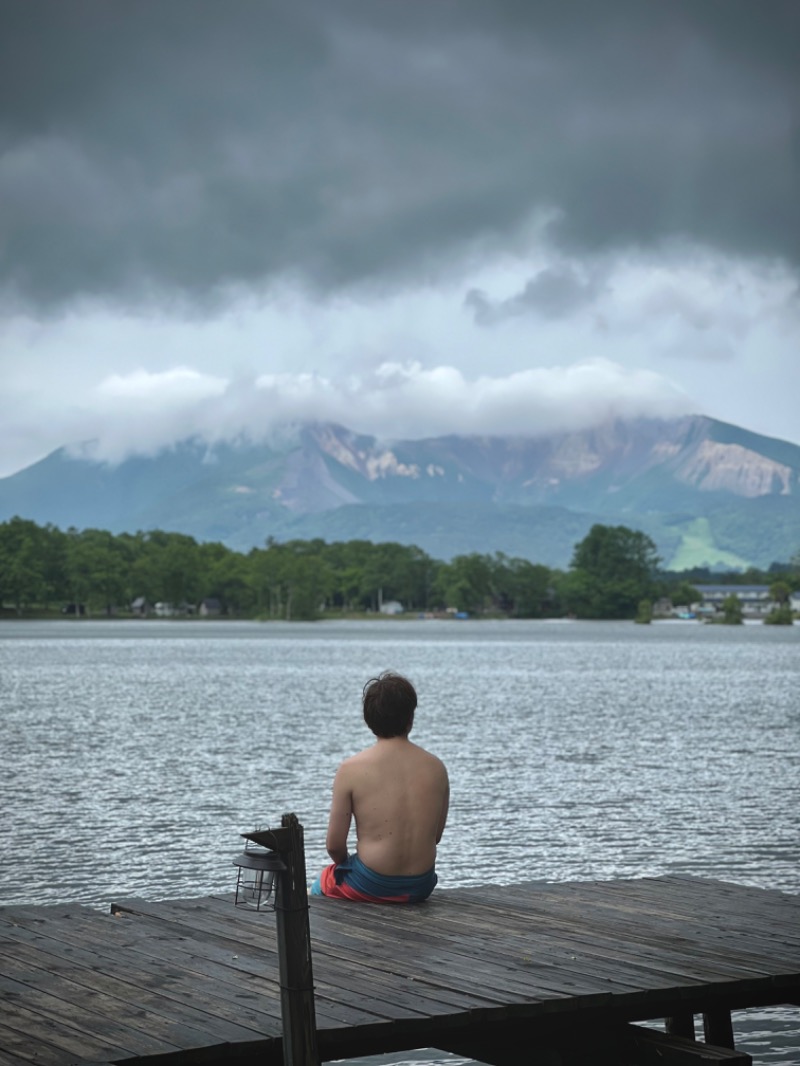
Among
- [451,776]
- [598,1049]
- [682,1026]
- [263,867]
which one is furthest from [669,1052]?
[451,776]

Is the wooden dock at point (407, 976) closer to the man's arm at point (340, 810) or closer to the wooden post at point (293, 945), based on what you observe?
the wooden post at point (293, 945)

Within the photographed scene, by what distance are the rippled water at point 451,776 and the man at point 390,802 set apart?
12.2 ft

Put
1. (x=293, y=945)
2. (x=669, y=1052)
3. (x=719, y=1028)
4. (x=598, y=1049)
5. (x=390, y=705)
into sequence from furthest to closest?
1. (x=390, y=705)
2. (x=719, y=1028)
3. (x=598, y=1049)
4. (x=669, y=1052)
5. (x=293, y=945)

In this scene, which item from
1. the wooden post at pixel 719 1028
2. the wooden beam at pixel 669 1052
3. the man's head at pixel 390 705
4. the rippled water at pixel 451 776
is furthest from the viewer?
the rippled water at pixel 451 776

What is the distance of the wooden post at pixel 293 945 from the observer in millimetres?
6441

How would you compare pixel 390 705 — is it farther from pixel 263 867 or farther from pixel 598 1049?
pixel 263 867

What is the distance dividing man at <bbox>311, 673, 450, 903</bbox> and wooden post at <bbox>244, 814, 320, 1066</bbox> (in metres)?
3.13

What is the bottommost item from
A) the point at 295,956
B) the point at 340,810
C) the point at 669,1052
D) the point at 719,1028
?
the point at 719,1028

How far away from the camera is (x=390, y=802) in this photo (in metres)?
9.77

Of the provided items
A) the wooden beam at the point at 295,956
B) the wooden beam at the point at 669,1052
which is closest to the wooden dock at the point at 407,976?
the wooden beam at the point at 669,1052

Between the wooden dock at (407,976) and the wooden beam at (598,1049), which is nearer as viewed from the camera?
the wooden dock at (407,976)

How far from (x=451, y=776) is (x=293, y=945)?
2505cm

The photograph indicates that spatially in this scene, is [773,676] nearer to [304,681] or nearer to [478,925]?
[304,681]

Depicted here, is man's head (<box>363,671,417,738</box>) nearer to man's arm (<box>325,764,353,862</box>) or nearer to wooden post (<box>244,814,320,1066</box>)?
man's arm (<box>325,764,353,862</box>)
